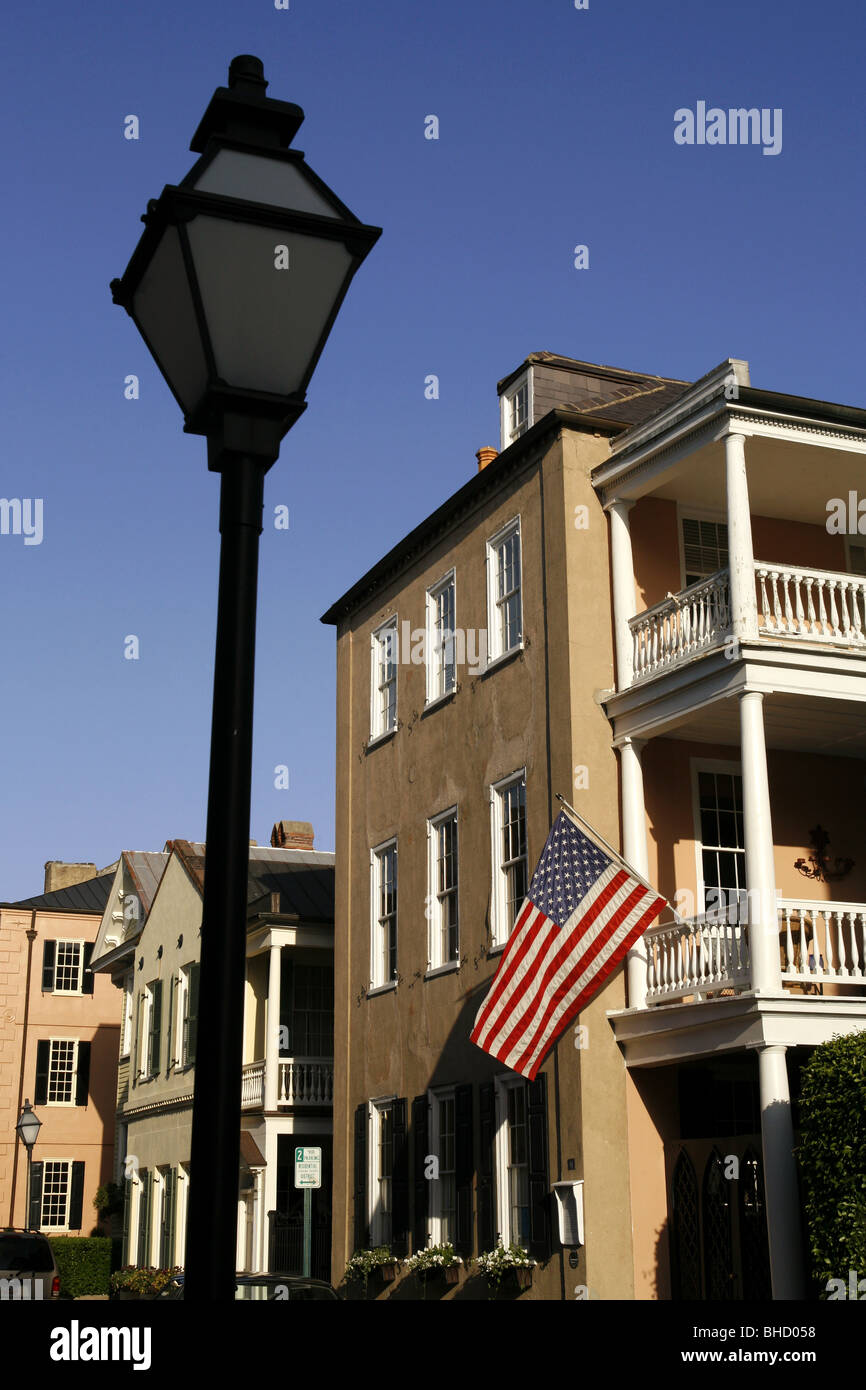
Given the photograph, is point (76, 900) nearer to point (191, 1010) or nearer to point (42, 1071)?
point (42, 1071)

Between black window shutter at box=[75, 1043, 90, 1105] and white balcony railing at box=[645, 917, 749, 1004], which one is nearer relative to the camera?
white balcony railing at box=[645, 917, 749, 1004]

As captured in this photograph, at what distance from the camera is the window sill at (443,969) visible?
20.8 m

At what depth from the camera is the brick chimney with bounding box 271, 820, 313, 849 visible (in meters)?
40.9

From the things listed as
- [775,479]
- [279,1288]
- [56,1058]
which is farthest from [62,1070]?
[775,479]

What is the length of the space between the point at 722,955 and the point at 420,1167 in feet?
24.4

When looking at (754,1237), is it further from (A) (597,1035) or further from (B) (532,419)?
(B) (532,419)

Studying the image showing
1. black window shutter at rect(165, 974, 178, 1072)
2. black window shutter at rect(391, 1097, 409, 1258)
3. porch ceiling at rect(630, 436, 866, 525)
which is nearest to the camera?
porch ceiling at rect(630, 436, 866, 525)

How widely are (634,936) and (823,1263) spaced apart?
3344 millimetres

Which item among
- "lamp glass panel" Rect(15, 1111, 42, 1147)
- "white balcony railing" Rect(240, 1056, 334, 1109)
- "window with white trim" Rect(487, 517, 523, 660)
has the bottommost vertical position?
"lamp glass panel" Rect(15, 1111, 42, 1147)

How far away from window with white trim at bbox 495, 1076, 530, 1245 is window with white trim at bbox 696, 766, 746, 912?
3342 mm

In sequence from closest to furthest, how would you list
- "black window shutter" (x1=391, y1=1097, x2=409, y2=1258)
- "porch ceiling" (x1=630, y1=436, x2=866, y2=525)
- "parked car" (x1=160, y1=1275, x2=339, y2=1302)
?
"parked car" (x1=160, y1=1275, x2=339, y2=1302), "porch ceiling" (x1=630, y1=436, x2=866, y2=525), "black window shutter" (x1=391, y1=1097, x2=409, y2=1258)

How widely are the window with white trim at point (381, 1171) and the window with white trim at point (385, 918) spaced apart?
191 centimetres

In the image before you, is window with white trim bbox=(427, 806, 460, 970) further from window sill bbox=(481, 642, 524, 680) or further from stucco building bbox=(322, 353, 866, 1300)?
window sill bbox=(481, 642, 524, 680)

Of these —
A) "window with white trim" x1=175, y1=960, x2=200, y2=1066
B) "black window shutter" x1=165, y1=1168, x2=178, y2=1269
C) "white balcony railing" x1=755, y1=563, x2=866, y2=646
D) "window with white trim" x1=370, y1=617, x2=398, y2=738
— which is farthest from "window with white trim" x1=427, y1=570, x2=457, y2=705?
"black window shutter" x1=165, y1=1168, x2=178, y2=1269
